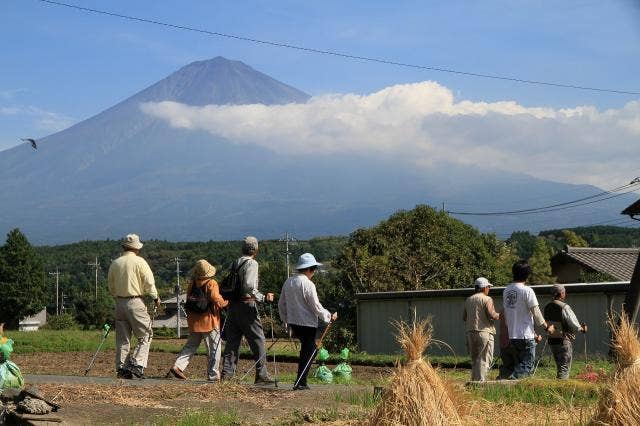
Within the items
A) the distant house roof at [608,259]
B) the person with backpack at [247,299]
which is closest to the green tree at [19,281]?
the distant house roof at [608,259]

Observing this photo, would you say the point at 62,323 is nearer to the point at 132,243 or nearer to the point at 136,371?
the point at 132,243

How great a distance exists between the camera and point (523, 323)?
36.0ft

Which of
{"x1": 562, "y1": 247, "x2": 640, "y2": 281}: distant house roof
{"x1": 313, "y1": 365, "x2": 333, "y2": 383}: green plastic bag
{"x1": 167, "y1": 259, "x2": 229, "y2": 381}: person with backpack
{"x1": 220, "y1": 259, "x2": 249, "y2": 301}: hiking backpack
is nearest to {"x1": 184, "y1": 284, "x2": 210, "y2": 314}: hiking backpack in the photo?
{"x1": 167, "y1": 259, "x2": 229, "y2": 381}: person with backpack

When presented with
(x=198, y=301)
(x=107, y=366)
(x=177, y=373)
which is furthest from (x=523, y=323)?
(x=107, y=366)

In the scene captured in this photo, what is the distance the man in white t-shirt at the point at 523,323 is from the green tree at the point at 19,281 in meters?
72.0

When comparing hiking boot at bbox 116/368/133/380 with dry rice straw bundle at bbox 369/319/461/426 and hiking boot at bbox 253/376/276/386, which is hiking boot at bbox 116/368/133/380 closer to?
hiking boot at bbox 253/376/276/386

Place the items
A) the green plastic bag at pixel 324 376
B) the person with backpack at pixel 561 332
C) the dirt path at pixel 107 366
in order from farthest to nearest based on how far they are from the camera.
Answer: the dirt path at pixel 107 366
the green plastic bag at pixel 324 376
the person with backpack at pixel 561 332

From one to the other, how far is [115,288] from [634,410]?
7207 millimetres

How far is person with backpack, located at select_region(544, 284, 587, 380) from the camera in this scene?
37.8 feet

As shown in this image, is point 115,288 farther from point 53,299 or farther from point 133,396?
point 53,299

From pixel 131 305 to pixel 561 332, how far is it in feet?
17.1

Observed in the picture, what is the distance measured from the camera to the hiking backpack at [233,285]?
11250 mm

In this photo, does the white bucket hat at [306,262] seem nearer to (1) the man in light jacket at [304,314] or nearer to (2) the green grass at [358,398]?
(1) the man in light jacket at [304,314]

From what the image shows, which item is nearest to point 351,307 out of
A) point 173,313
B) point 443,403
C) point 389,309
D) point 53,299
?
point 389,309
